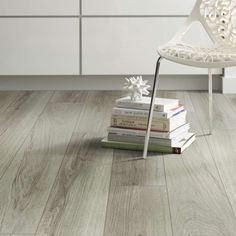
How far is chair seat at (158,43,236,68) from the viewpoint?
8.93 feet

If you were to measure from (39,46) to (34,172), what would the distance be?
1.74 m

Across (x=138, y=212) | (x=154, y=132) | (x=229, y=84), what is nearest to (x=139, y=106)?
(x=154, y=132)

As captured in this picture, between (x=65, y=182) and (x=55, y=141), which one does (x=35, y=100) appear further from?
(x=65, y=182)

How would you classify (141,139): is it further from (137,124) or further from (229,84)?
(229,84)

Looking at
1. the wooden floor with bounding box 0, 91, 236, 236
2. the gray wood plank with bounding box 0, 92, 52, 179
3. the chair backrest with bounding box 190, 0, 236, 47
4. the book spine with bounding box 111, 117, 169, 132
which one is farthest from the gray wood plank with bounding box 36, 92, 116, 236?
the chair backrest with bounding box 190, 0, 236, 47

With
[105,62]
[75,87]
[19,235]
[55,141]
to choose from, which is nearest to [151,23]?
[105,62]

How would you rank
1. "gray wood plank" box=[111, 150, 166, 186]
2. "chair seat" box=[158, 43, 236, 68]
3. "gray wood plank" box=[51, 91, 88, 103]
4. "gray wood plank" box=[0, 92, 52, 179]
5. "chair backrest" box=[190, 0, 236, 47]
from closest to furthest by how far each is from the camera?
1. "gray wood plank" box=[111, 150, 166, 186]
2. "chair seat" box=[158, 43, 236, 68]
3. "gray wood plank" box=[0, 92, 52, 179]
4. "chair backrest" box=[190, 0, 236, 47]
5. "gray wood plank" box=[51, 91, 88, 103]

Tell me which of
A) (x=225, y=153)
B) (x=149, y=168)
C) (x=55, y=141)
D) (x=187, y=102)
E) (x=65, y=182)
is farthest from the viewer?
(x=187, y=102)

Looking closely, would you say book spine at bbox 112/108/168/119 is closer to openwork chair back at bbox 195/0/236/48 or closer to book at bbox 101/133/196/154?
book at bbox 101/133/196/154

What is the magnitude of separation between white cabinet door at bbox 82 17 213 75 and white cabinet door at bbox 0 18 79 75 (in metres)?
0.09

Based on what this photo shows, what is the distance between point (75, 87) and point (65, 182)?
1.92 metres

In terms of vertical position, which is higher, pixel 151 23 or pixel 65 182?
pixel 151 23

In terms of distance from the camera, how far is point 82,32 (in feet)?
13.9

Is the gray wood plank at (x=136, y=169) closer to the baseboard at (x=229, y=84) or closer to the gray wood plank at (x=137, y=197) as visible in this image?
the gray wood plank at (x=137, y=197)
